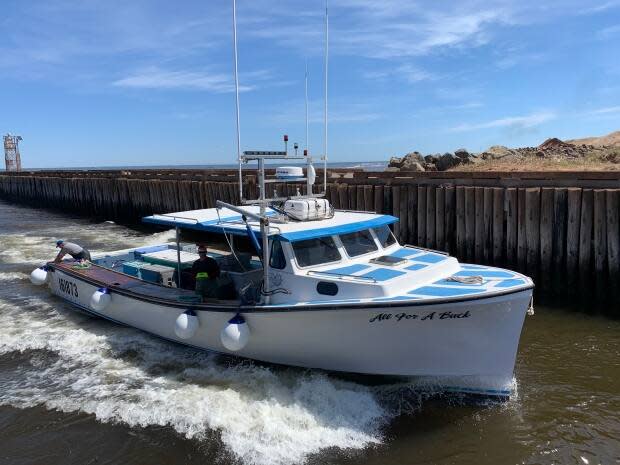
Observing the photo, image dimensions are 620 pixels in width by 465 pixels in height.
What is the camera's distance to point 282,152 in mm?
8562

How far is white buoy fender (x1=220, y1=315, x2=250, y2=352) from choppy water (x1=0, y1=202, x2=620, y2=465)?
77 cm

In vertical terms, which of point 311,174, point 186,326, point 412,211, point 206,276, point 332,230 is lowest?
point 186,326

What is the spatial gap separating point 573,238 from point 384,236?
5.46 m

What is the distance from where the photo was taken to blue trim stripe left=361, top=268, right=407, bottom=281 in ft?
23.8

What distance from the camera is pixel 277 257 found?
786cm

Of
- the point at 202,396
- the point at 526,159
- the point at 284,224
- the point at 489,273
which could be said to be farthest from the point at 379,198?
the point at 526,159

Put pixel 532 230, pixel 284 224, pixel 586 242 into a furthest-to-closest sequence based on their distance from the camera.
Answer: pixel 532 230
pixel 586 242
pixel 284 224

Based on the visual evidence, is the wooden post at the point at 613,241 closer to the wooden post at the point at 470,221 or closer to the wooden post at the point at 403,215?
the wooden post at the point at 470,221

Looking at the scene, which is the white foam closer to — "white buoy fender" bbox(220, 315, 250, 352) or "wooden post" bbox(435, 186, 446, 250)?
"white buoy fender" bbox(220, 315, 250, 352)

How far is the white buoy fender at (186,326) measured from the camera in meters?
8.11

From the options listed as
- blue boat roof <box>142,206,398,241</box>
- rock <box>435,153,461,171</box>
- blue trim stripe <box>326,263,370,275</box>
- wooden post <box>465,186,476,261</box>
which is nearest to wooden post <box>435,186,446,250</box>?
wooden post <box>465,186,476,261</box>

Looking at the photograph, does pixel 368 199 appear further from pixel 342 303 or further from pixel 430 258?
pixel 342 303

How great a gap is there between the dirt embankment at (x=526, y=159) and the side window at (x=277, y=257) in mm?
15634

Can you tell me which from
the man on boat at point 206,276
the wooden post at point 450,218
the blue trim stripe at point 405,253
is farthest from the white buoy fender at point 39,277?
the wooden post at point 450,218
